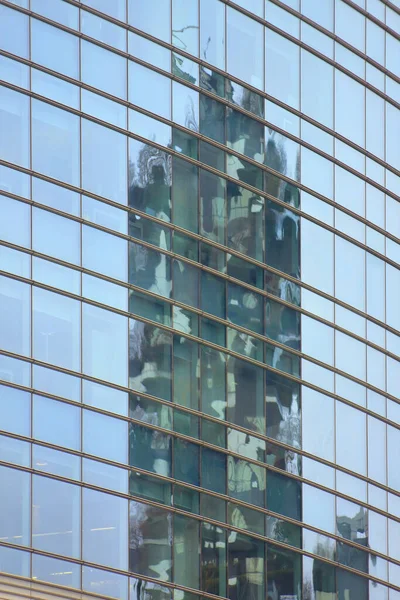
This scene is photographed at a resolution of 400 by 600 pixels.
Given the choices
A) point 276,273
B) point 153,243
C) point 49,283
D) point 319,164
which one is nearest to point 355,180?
point 319,164

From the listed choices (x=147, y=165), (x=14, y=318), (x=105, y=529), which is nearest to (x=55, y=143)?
(x=147, y=165)

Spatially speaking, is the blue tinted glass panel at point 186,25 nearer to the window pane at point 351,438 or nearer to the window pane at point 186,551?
the window pane at point 351,438

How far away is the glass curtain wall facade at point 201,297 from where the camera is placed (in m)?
35.2

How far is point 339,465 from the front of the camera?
134ft

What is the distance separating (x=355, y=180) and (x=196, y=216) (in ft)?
20.9

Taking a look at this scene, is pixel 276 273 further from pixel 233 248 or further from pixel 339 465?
pixel 339 465

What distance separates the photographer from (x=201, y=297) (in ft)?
126

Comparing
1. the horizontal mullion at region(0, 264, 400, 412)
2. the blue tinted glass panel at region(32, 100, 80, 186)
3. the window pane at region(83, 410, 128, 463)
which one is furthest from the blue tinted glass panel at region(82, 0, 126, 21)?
the window pane at region(83, 410, 128, 463)

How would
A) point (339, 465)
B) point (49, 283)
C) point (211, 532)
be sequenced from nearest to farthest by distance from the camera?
point (49, 283)
point (211, 532)
point (339, 465)

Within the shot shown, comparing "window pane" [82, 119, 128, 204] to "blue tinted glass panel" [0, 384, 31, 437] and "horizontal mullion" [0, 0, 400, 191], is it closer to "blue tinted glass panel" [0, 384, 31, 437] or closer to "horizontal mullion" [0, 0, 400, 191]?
"horizontal mullion" [0, 0, 400, 191]

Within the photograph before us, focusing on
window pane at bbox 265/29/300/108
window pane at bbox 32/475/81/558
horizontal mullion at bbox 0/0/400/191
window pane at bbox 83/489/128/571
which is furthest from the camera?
window pane at bbox 265/29/300/108

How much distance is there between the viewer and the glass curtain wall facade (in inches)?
1387

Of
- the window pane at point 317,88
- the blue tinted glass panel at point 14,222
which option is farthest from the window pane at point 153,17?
the blue tinted glass panel at point 14,222

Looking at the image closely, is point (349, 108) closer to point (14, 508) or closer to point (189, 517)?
point (189, 517)
